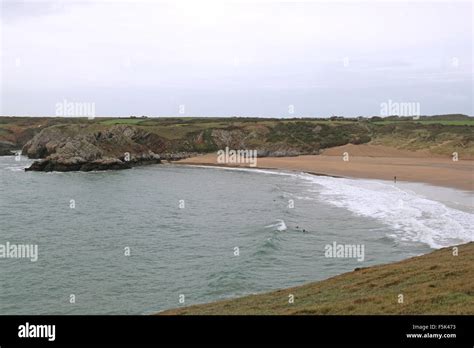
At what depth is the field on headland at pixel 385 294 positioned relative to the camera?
11781 millimetres

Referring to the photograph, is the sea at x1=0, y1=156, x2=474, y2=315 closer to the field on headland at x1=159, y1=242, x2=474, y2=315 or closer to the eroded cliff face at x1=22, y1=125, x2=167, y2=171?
the field on headland at x1=159, y1=242, x2=474, y2=315

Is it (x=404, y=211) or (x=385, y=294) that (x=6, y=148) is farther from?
(x=385, y=294)

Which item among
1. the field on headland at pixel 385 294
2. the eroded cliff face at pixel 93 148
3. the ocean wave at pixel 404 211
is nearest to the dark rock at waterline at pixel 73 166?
the eroded cliff face at pixel 93 148

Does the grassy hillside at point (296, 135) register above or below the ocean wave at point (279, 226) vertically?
above

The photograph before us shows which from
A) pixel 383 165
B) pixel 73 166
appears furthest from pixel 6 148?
pixel 383 165

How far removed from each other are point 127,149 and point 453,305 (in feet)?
286

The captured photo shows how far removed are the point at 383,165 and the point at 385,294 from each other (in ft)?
209

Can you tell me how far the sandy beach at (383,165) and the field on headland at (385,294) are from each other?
34.0m

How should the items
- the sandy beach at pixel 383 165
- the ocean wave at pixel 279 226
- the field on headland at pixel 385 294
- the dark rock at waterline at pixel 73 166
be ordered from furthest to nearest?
the dark rock at waterline at pixel 73 166 < the sandy beach at pixel 383 165 < the ocean wave at pixel 279 226 < the field on headland at pixel 385 294

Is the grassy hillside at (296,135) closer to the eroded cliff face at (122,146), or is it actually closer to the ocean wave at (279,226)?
the eroded cliff face at (122,146)

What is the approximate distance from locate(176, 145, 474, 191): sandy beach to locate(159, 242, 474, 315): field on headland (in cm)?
3396

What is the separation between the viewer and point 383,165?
2933 inches

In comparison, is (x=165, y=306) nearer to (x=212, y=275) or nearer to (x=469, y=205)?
(x=212, y=275)

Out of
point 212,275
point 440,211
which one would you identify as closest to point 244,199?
point 440,211
